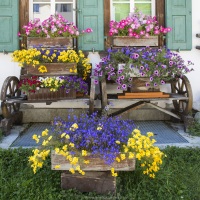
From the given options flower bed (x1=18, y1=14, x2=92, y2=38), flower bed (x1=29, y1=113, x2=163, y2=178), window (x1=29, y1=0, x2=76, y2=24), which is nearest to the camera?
flower bed (x1=29, y1=113, x2=163, y2=178)

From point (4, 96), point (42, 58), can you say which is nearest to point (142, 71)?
point (42, 58)

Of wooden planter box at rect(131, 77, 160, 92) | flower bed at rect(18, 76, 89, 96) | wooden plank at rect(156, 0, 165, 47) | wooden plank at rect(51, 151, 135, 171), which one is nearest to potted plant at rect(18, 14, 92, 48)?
flower bed at rect(18, 76, 89, 96)

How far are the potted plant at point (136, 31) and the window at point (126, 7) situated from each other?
403mm

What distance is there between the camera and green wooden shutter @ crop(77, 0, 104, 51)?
5.91 m

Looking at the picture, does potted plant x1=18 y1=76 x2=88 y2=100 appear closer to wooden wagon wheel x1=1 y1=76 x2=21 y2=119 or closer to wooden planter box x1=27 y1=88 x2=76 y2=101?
wooden planter box x1=27 y1=88 x2=76 y2=101

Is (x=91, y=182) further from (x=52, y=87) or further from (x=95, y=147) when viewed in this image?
(x=52, y=87)

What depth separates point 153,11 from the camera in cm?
620

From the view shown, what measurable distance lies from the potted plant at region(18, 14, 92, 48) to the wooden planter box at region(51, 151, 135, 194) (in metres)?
2.81

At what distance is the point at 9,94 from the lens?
17.8ft

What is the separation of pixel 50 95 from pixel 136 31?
1.71 m

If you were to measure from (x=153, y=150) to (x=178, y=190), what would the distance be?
1.52 ft

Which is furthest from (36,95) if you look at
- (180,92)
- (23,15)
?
(180,92)

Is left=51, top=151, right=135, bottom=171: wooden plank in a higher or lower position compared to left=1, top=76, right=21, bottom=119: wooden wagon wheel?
lower

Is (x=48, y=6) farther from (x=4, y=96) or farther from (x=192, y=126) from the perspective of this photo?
(x=192, y=126)
